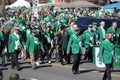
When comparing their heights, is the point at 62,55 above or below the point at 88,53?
above

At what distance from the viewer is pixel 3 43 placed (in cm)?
1902

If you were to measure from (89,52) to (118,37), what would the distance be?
181cm

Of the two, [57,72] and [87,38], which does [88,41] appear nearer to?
[87,38]

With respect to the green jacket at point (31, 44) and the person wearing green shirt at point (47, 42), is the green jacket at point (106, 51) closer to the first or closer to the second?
the green jacket at point (31, 44)

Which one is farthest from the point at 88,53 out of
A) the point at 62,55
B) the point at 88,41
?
the point at 62,55

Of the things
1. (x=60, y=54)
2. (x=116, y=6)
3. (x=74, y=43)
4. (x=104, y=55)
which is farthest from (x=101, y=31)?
(x=116, y=6)

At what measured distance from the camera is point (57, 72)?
1725 cm

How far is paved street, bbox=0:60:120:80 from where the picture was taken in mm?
15961

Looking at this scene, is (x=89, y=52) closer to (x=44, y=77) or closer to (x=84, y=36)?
(x=84, y=36)

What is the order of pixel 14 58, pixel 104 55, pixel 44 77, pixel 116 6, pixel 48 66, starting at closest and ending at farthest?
pixel 104 55 → pixel 44 77 → pixel 14 58 → pixel 48 66 → pixel 116 6

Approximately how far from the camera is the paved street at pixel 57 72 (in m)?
16.0

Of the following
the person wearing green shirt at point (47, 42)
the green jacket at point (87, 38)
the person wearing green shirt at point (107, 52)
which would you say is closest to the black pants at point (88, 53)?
the green jacket at point (87, 38)

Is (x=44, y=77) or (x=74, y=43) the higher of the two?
(x=74, y=43)

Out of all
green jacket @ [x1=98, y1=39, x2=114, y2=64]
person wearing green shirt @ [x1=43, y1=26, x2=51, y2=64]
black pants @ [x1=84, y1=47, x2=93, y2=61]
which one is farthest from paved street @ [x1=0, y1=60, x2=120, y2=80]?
green jacket @ [x1=98, y1=39, x2=114, y2=64]
